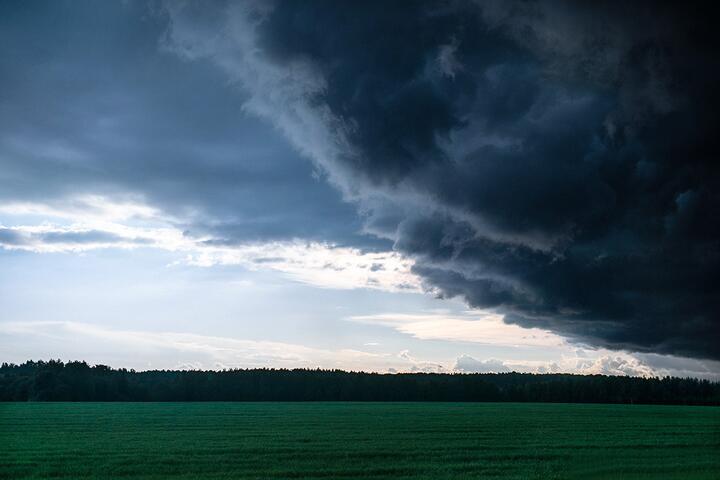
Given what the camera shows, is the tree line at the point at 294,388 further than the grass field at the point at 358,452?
Yes

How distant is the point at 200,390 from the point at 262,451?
4863 inches

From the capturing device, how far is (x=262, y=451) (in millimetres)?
34844

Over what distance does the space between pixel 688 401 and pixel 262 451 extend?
156 meters

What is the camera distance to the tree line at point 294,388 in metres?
138

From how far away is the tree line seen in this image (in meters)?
138

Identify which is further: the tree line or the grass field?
the tree line

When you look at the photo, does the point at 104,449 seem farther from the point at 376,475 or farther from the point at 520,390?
the point at 520,390

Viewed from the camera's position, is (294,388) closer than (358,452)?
No

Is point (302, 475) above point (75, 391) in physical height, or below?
above

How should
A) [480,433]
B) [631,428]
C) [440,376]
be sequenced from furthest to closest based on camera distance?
1. [440,376]
2. [631,428]
3. [480,433]

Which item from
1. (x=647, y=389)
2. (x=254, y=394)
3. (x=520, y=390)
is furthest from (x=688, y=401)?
(x=254, y=394)

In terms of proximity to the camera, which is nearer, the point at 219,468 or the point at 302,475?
the point at 302,475

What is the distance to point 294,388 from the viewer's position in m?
160

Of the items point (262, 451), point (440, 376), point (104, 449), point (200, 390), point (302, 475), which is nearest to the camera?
point (302, 475)
